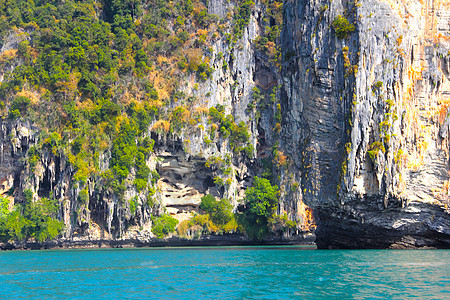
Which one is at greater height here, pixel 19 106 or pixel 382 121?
pixel 19 106

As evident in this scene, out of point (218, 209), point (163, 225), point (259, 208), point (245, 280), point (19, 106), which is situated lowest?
point (245, 280)

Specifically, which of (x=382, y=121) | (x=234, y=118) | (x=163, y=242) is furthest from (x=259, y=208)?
(x=382, y=121)

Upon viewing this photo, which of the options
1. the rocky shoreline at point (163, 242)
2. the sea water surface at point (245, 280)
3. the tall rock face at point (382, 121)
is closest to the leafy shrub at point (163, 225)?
the rocky shoreline at point (163, 242)

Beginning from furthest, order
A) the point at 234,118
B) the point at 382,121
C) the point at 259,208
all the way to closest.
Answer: the point at 234,118
the point at 259,208
the point at 382,121

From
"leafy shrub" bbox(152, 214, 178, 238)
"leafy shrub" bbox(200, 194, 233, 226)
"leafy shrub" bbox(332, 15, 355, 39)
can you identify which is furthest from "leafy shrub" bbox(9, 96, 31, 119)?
"leafy shrub" bbox(332, 15, 355, 39)

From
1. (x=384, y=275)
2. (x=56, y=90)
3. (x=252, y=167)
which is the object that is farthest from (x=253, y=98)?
(x=384, y=275)

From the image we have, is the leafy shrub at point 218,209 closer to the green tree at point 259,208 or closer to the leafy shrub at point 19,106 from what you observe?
the green tree at point 259,208

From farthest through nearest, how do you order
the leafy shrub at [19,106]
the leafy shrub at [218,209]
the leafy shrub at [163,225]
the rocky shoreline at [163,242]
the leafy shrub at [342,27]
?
1. the leafy shrub at [218,209]
2. the leafy shrub at [163,225]
3. the leafy shrub at [19,106]
4. the rocky shoreline at [163,242]
5. the leafy shrub at [342,27]

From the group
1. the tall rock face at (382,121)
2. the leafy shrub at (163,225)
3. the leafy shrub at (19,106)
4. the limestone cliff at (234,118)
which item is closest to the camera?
the tall rock face at (382,121)

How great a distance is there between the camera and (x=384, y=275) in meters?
22.0

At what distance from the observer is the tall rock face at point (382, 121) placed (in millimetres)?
35781

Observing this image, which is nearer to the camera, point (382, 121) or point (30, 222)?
point (382, 121)

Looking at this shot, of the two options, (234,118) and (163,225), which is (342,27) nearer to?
(163,225)

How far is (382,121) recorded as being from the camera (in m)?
35.6
